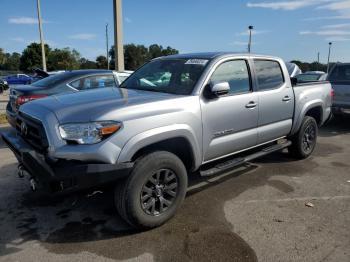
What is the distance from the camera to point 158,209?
365cm

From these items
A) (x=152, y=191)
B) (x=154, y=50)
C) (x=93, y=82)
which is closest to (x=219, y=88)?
(x=152, y=191)

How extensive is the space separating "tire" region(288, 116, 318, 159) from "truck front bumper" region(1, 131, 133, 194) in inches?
148

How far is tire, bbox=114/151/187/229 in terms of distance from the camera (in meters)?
3.29

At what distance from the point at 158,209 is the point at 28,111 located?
1.75 m

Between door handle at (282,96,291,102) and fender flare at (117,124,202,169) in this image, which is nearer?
fender flare at (117,124,202,169)

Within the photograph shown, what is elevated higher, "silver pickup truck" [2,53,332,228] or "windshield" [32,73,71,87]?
"windshield" [32,73,71,87]

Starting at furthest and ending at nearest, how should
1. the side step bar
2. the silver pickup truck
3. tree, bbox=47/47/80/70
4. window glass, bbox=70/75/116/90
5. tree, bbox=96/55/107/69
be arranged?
tree, bbox=96/55/107/69 → tree, bbox=47/47/80/70 → window glass, bbox=70/75/116/90 → the side step bar → the silver pickup truck

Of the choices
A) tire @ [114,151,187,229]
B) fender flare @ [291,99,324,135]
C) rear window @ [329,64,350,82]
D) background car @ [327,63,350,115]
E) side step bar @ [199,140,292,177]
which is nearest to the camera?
tire @ [114,151,187,229]

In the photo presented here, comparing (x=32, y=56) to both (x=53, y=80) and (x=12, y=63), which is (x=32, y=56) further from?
(x=53, y=80)

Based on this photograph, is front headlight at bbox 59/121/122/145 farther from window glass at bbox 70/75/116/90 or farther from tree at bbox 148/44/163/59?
tree at bbox 148/44/163/59

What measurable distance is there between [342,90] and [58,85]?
7.39 metres

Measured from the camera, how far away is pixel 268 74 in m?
5.16

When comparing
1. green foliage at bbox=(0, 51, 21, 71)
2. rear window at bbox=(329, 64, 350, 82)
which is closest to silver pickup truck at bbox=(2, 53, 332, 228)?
rear window at bbox=(329, 64, 350, 82)

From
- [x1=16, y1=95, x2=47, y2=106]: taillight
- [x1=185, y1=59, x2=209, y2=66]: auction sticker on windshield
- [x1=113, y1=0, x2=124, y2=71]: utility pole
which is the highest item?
[x1=113, y1=0, x2=124, y2=71]: utility pole
